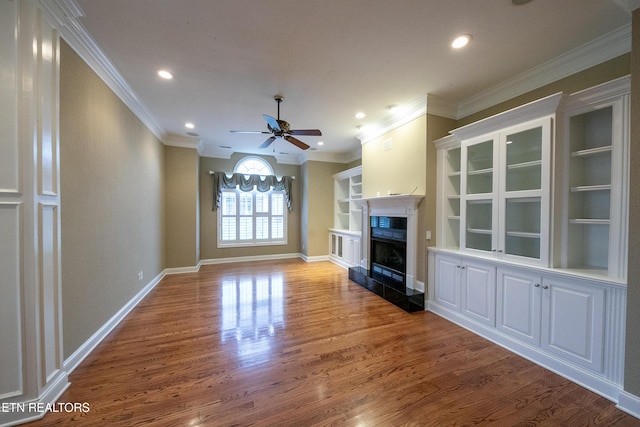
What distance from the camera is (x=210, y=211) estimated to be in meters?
6.36

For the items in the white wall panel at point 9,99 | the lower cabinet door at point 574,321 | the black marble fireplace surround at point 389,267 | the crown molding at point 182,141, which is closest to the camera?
the white wall panel at point 9,99

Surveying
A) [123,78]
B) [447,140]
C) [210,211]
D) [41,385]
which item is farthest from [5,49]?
[210,211]

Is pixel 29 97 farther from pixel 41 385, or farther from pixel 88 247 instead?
pixel 41 385

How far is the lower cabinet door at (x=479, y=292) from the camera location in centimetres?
267

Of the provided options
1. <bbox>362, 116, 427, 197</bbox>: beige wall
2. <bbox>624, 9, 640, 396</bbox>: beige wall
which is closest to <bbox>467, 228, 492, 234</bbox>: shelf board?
<bbox>362, 116, 427, 197</bbox>: beige wall

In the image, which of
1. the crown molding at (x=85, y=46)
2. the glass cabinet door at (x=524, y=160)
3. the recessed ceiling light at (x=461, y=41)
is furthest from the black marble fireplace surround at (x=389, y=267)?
the crown molding at (x=85, y=46)

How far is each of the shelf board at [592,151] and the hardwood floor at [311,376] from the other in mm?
2038

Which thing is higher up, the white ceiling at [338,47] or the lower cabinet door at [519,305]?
the white ceiling at [338,47]

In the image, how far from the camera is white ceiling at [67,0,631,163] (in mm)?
1855

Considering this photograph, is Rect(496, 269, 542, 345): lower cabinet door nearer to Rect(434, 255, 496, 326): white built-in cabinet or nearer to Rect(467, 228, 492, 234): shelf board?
Rect(434, 255, 496, 326): white built-in cabinet

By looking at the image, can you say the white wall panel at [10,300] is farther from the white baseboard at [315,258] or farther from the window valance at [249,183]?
the white baseboard at [315,258]

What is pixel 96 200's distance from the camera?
2457mm

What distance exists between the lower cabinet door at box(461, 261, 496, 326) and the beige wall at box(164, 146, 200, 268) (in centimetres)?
541

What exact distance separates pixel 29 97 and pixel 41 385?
200cm
